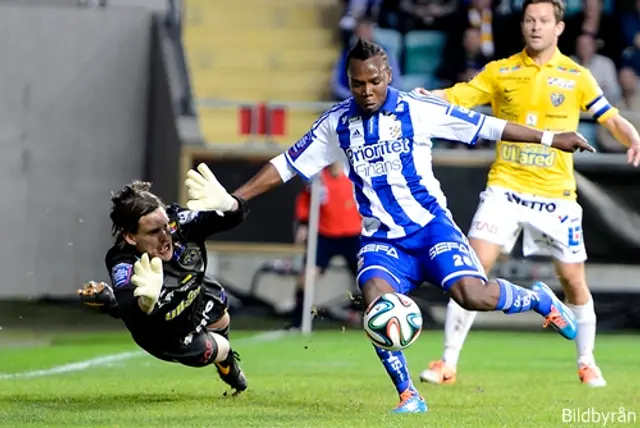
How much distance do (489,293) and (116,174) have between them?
12.7 metres

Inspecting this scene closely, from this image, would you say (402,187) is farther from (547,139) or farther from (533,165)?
(533,165)

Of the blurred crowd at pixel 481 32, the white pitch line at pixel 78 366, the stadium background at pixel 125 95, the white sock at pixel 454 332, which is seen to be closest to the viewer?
the white sock at pixel 454 332

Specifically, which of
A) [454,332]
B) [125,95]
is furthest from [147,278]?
[125,95]

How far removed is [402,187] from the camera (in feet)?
27.4

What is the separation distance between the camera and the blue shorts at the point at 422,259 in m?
8.25

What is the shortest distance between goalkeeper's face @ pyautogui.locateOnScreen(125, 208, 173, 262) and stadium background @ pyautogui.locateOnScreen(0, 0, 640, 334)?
897 centimetres

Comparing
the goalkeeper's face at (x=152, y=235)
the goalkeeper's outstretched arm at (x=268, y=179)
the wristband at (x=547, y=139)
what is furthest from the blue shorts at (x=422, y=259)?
the goalkeeper's face at (x=152, y=235)

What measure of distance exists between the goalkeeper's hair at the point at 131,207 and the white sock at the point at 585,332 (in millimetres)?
3499

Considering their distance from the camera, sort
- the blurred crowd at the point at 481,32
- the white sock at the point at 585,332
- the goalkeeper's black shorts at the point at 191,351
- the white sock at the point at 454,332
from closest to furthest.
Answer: the goalkeeper's black shorts at the point at 191,351 → the white sock at the point at 454,332 → the white sock at the point at 585,332 → the blurred crowd at the point at 481,32

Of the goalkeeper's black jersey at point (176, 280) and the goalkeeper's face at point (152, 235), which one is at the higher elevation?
the goalkeeper's face at point (152, 235)

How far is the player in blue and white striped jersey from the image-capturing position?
8203 millimetres

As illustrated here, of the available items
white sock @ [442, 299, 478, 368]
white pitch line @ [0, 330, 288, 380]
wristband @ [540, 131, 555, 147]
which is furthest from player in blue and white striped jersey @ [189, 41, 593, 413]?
white pitch line @ [0, 330, 288, 380]

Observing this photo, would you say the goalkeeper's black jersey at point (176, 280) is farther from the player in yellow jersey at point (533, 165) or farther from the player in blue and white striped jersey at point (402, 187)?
the player in yellow jersey at point (533, 165)

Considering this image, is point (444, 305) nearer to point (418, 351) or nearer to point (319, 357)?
point (418, 351)
